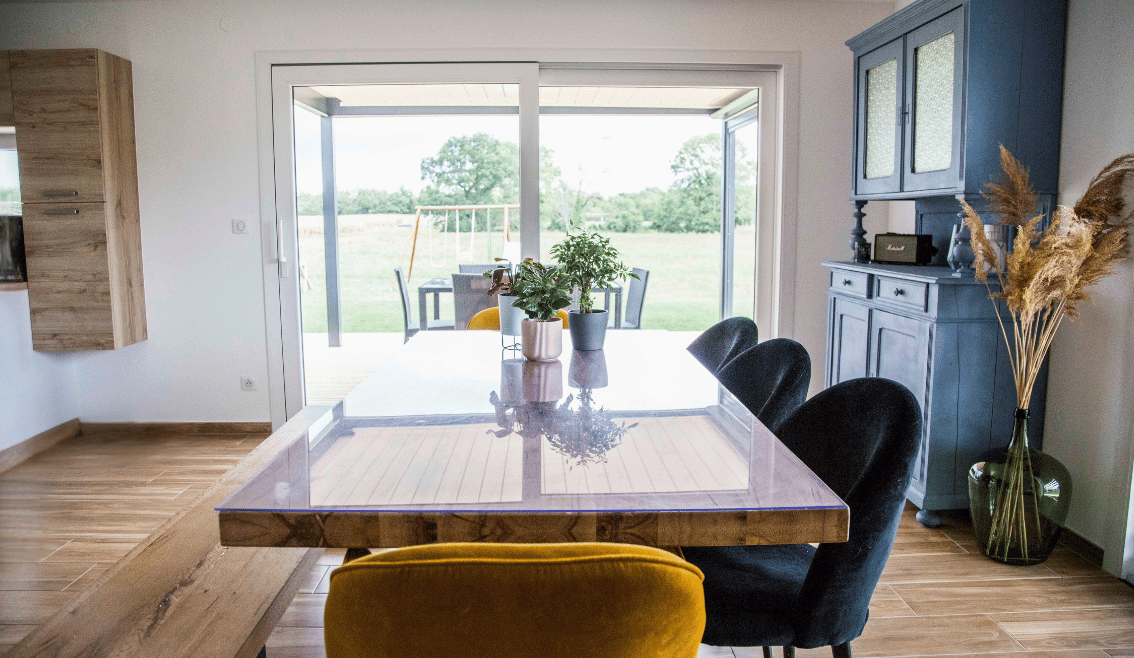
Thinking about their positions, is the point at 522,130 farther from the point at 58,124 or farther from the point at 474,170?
the point at 58,124

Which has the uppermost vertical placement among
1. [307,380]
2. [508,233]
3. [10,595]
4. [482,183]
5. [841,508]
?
[482,183]

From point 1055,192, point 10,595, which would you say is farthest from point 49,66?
point 1055,192

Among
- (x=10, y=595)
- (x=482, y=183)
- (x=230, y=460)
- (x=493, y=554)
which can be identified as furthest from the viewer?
(x=482, y=183)

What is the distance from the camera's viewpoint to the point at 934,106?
3340 millimetres

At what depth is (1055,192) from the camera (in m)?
3.20

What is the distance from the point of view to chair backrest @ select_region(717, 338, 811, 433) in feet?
6.86

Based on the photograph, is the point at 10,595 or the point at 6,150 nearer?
the point at 10,595

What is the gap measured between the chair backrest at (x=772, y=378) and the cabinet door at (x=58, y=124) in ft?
11.8

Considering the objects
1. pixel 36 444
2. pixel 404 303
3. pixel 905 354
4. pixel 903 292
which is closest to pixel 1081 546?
pixel 905 354

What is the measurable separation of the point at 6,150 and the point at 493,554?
4.82m

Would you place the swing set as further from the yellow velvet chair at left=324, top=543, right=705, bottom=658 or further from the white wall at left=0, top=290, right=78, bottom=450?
the yellow velvet chair at left=324, top=543, right=705, bottom=658

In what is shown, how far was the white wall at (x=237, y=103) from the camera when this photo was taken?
4.40m

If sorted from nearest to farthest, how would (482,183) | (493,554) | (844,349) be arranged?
(493,554) → (844,349) → (482,183)

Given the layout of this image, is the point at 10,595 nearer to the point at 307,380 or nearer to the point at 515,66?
the point at 307,380
